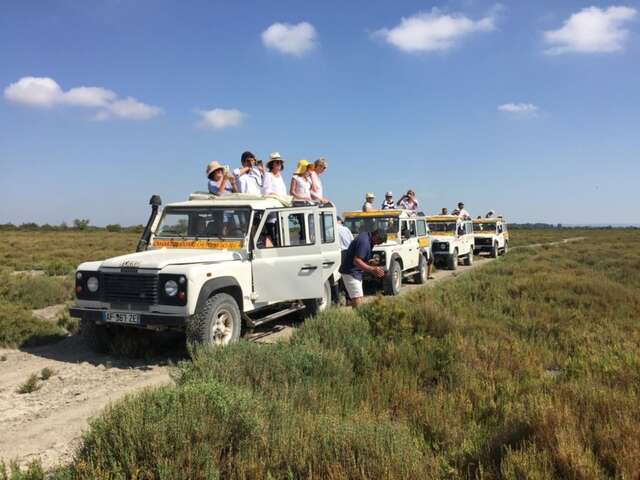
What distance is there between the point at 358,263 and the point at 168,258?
289 cm

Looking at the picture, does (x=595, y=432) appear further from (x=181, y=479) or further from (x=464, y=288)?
(x=464, y=288)

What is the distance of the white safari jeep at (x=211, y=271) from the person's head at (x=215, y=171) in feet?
2.28

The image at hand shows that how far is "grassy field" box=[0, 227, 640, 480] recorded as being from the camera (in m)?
3.09

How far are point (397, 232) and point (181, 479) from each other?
34.8ft

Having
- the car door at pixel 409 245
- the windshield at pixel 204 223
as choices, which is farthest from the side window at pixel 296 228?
the car door at pixel 409 245

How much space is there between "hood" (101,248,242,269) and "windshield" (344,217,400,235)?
6719 mm

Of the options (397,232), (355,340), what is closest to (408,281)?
(397,232)

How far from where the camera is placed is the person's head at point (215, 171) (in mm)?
8594

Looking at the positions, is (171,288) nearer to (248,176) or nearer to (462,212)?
(248,176)

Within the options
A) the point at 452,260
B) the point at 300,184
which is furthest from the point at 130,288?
the point at 452,260

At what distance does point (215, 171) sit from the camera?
338 inches

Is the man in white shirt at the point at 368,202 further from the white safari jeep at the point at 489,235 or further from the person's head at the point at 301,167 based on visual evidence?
the white safari jeep at the point at 489,235

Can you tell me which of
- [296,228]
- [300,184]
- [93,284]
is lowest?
[93,284]

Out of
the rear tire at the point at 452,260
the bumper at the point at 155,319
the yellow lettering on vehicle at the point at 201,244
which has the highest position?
the yellow lettering on vehicle at the point at 201,244
